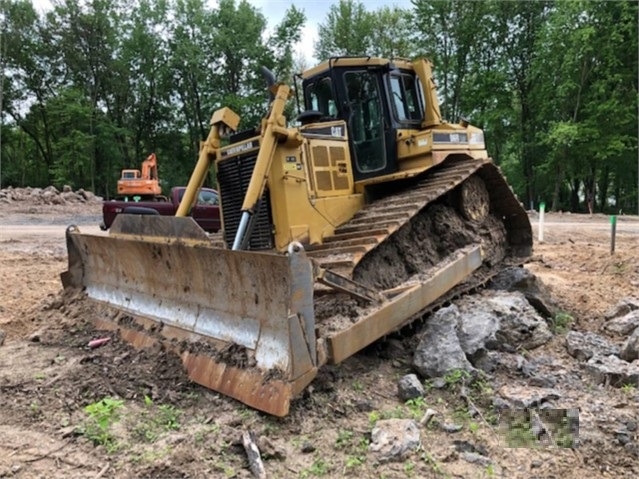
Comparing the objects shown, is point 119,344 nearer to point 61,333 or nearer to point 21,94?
point 61,333

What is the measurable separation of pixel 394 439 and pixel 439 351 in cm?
123

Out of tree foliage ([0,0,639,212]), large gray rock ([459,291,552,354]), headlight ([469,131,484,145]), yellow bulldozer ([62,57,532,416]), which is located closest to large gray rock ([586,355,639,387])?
large gray rock ([459,291,552,354])

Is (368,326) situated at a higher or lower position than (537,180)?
higher

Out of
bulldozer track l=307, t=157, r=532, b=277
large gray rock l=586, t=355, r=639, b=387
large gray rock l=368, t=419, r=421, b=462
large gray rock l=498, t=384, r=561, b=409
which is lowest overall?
large gray rock l=586, t=355, r=639, b=387

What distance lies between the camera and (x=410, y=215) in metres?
4.88

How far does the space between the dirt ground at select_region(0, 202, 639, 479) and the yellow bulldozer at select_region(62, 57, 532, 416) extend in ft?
0.74

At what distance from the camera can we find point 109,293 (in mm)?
5383

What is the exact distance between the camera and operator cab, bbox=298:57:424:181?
19.4 ft

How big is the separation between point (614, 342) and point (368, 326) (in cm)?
264

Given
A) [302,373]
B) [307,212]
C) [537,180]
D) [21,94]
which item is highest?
[21,94]

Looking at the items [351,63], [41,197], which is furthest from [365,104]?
[41,197]

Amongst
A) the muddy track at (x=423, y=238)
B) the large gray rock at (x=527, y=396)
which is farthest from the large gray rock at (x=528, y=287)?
the large gray rock at (x=527, y=396)

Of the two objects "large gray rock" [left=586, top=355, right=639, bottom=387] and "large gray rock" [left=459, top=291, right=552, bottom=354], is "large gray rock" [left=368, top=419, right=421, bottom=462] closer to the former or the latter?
"large gray rock" [left=459, top=291, right=552, bottom=354]

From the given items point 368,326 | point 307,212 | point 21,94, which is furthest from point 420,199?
point 21,94
